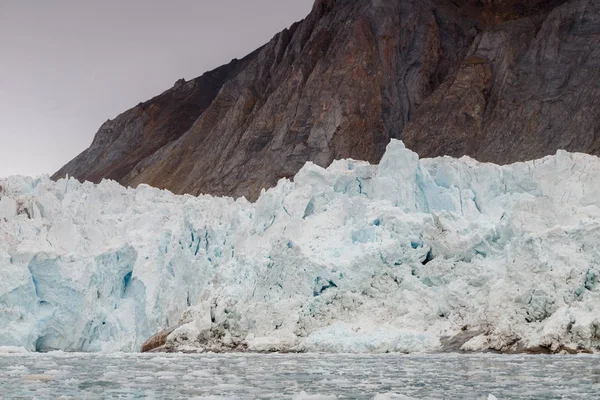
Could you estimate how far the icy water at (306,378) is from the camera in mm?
14055

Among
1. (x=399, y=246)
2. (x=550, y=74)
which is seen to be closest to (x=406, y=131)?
(x=550, y=74)

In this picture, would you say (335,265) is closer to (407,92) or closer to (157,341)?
(157,341)

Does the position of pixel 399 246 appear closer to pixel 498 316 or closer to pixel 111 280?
pixel 498 316

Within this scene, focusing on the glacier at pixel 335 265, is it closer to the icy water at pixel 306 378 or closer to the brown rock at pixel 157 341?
the brown rock at pixel 157 341

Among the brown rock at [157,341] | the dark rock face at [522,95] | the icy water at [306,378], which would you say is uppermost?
the dark rock face at [522,95]

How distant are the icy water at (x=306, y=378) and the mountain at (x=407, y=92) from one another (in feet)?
114

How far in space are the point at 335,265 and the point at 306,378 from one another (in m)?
12.6

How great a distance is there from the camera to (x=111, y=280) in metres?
33.1

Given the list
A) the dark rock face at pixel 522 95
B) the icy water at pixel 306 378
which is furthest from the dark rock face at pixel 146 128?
the icy water at pixel 306 378

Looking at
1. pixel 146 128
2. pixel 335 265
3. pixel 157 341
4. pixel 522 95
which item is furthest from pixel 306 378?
pixel 146 128

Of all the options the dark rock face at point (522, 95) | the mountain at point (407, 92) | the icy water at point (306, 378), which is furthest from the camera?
the mountain at point (407, 92)

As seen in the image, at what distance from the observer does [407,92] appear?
66.2 metres

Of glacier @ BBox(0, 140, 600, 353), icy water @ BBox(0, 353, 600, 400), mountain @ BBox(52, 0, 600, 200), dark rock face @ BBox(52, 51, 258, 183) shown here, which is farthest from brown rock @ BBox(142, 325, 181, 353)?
dark rock face @ BBox(52, 51, 258, 183)

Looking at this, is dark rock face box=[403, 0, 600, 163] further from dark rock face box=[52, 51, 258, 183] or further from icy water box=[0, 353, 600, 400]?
dark rock face box=[52, 51, 258, 183]
